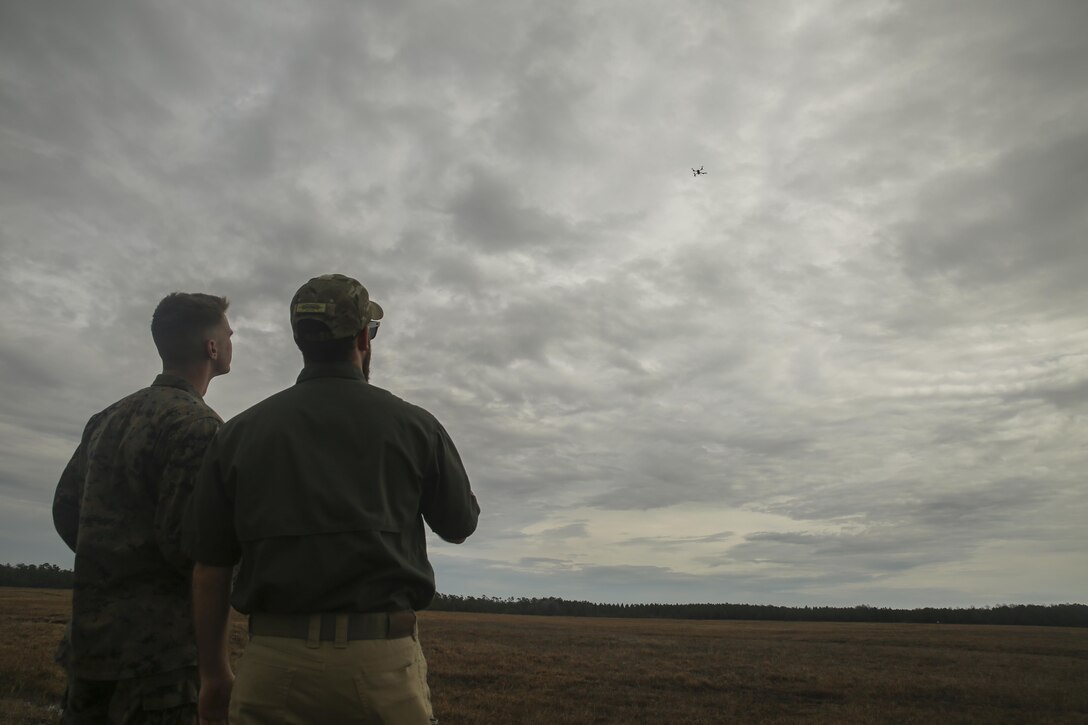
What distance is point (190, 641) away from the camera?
156 inches

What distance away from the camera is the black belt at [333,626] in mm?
2986

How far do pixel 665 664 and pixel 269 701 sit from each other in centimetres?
2269

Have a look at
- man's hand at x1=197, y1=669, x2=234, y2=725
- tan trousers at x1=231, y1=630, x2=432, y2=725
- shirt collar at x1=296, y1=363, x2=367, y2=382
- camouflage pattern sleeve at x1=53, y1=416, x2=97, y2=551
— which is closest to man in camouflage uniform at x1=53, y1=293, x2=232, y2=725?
camouflage pattern sleeve at x1=53, y1=416, x2=97, y2=551

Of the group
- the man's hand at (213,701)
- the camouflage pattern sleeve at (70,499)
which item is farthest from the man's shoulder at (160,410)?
the man's hand at (213,701)

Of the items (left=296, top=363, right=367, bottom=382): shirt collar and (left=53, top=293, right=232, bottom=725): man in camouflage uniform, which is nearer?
(left=296, top=363, right=367, bottom=382): shirt collar

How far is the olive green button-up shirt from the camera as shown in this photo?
305 cm

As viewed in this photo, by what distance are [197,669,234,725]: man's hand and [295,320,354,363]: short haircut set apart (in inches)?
58.3

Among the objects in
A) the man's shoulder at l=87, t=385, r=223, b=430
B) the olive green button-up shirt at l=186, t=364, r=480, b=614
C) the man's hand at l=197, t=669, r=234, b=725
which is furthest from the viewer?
the man's shoulder at l=87, t=385, r=223, b=430

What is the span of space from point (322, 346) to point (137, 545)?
1.57 m

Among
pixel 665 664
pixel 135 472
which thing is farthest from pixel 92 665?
pixel 665 664

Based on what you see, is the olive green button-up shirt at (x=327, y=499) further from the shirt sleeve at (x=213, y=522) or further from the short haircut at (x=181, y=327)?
the short haircut at (x=181, y=327)

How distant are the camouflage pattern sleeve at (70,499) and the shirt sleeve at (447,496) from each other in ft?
7.97

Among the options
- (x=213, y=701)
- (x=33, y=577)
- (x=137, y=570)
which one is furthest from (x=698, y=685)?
(x=33, y=577)

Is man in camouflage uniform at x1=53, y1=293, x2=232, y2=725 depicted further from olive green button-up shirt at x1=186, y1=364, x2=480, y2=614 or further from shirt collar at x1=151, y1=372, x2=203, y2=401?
olive green button-up shirt at x1=186, y1=364, x2=480, y2=614
